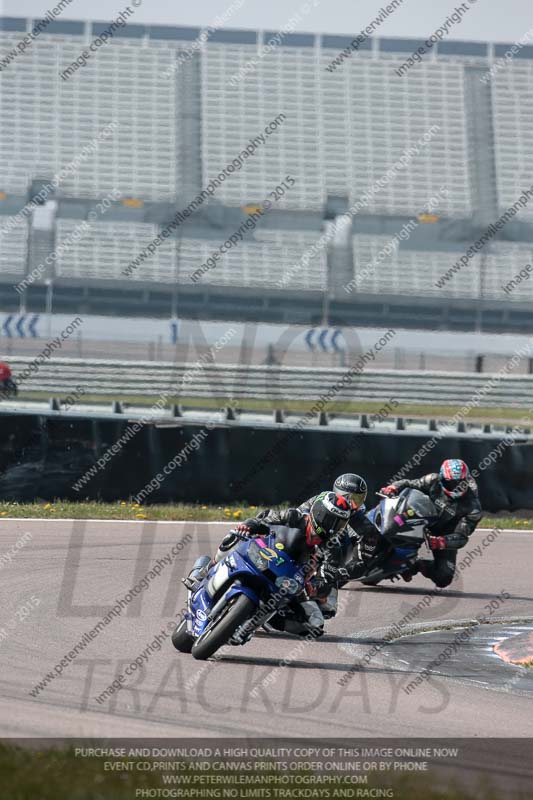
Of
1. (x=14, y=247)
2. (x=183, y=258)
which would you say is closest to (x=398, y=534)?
(x=183, y=258)

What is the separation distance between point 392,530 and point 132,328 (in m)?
21.1

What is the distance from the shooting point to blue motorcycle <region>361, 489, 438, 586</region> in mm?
11383

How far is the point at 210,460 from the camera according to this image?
1614cm

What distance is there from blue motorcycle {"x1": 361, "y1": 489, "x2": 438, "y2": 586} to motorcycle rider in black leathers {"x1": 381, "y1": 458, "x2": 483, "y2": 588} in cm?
Answer: 15

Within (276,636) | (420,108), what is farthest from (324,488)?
(420,108)

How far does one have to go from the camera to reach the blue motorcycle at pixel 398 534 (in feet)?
37.3

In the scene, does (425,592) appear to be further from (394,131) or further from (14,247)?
(394,131)

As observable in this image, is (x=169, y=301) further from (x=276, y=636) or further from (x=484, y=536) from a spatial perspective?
(x=276, y=636)

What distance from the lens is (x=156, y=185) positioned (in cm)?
4597

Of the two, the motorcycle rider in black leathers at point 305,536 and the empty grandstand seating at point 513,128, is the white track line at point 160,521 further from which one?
the empty grandstand seating at point 513,128

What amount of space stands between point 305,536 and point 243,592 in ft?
2.08

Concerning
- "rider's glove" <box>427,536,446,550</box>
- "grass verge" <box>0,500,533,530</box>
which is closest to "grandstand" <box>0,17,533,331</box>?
"grass verge" <box>0,500,533,530</box>

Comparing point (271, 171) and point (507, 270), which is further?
point (271, 171)

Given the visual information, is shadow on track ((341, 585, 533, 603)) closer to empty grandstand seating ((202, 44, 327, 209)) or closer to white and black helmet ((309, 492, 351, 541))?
white and black helmet ((309, 492, 351, 541))
